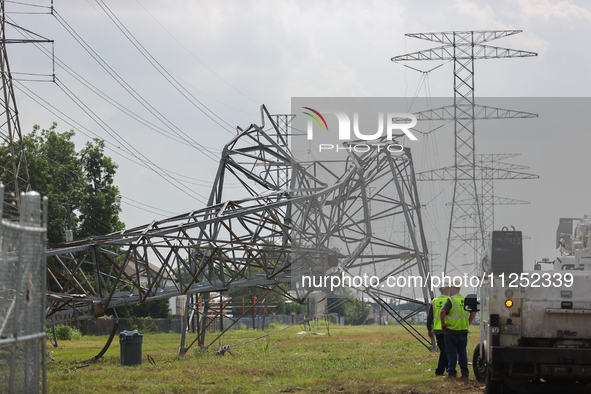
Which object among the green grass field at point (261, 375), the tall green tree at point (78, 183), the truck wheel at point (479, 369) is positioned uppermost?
the tall green tree at point (78, 183)

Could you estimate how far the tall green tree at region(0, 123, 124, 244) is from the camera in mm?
53156

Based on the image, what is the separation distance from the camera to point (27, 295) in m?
8.88

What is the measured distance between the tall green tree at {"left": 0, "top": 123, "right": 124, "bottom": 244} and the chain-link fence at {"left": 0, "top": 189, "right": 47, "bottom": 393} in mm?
43438

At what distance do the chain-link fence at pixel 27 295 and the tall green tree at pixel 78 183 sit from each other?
4344 centimetres

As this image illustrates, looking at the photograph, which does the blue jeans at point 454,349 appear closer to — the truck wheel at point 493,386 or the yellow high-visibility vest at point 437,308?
the yellow high-visibility vest at point 437,308

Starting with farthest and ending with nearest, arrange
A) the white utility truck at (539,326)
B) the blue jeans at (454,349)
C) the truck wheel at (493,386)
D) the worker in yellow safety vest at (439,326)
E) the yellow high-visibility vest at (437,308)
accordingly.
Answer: the yellow high-visibility vest at (437,308)
the worker in yellow safety vest at (439,326)
the blue jeans at (454,349)
the truck wheel at (493,386)
the white utility truck at (539,326)

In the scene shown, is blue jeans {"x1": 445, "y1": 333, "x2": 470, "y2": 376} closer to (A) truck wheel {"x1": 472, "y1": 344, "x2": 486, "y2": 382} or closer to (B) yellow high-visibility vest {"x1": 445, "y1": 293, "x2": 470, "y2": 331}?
(B) yellow high-visibility vest {"x1": 445, "y1": 293, "x2": 470, "y2": 331}

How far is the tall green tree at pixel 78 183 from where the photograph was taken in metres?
53.2

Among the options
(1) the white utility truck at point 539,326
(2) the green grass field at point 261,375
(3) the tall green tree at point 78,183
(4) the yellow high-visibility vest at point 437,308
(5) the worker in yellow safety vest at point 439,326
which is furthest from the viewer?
(3) the tall green tree at point 78,183

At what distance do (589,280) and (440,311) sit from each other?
4.58 metres

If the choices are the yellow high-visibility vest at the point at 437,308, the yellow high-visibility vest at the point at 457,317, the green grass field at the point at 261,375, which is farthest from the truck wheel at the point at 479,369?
the yellow high-visibility vest at the point at 437,308

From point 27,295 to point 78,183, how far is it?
49.6 meters

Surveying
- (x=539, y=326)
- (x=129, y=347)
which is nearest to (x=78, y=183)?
(x=129, y=347)

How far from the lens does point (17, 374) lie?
29.7 feet
